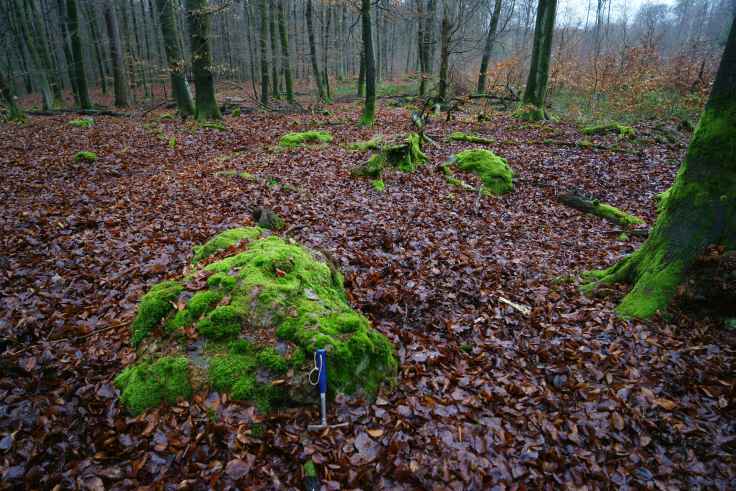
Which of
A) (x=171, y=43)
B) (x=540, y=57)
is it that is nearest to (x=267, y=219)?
(x=171, y=43)

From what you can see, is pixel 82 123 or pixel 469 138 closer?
pixel 469 138

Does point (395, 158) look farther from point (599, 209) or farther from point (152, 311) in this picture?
point (152, 311)

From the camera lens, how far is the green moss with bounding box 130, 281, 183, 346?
3988 mm

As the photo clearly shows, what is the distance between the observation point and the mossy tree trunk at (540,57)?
625 inches

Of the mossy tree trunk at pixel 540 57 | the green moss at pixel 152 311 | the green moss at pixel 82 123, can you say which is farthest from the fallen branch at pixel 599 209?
the green moss at pixel 82 123

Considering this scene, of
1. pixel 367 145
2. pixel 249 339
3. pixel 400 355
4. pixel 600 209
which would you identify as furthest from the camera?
pixel 367 145

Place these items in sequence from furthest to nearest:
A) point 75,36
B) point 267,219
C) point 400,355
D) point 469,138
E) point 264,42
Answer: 1. point 264,42
2. point 75,36
3. point 469,138
4. point 267,219
5. point 400,355

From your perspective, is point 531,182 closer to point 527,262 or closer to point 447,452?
point 527,262

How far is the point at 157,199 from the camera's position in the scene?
335 inches

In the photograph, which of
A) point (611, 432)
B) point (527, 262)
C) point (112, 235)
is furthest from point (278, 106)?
point (611, 432)

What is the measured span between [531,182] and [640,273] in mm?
6359

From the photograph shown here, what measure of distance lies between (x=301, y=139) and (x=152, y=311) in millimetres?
10504

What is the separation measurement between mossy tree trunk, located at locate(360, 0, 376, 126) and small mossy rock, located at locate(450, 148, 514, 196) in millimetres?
5365

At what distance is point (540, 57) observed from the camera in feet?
54.1
